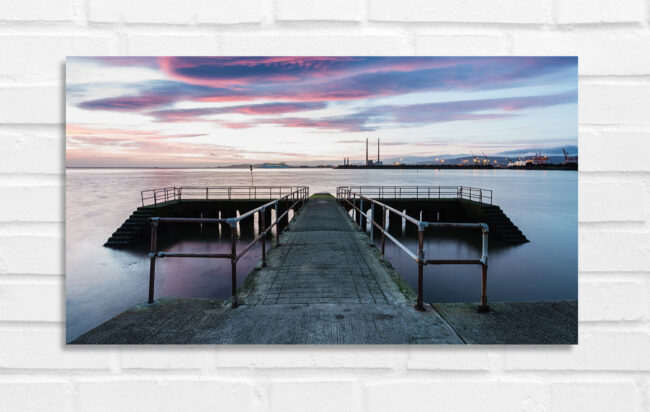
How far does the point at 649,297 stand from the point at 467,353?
1.31 meters

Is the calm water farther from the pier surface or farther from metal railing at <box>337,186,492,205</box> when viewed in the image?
metal railing at <box>337,186,492,205</box>

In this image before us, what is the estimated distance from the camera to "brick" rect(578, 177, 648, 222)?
2338 mm

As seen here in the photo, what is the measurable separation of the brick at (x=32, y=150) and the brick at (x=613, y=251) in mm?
3666

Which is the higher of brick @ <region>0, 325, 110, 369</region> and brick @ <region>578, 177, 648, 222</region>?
brick @ <region>578, 177, 648, 222</region>

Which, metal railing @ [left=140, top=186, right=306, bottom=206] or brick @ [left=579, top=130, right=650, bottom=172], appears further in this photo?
metal railing @ [left=140, top=186, right=306, bottom=206]

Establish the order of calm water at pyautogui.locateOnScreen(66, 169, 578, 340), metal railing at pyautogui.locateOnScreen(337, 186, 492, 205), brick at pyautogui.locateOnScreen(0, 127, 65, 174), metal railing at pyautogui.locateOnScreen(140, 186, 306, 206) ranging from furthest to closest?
metal railing at pyautogui.locateOnScreen(337, 186, 492, 205) < metal railing at pyautogui.locateOnScreen(140, 186, 306, 206) < calm water at pyautogui.locateOnScreen(66, 169, 578, 340) < brick at pyautogui.locateOnScreen(0, 127, 65, 174)

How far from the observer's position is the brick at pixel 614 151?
2344 millimetres

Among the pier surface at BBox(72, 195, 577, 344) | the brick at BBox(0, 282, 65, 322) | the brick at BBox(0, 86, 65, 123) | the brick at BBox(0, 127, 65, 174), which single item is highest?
the brick at BBox(0, 86, 65, 123)
